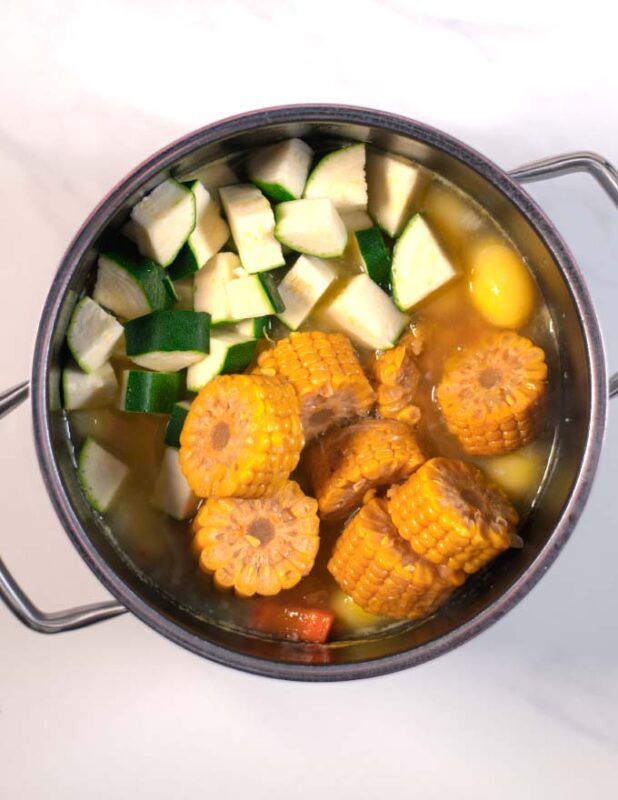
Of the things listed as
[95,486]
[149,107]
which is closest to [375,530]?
[95,486]

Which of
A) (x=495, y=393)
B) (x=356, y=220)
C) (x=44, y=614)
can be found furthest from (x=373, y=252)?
(x=44, y=614)

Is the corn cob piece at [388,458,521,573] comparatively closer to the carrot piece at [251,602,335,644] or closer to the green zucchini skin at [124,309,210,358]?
the carrot piece at [251,602,335,644]

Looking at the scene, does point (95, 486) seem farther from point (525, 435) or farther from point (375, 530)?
point (525, 435)

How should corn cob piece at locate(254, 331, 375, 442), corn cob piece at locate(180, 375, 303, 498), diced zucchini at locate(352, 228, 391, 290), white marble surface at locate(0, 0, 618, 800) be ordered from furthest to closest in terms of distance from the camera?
1. white marble surface at locate(0, 0, 618, 800)
2. diced zucchini at locate(352, 228, 391, 290)
3. corn cob piece at locate(254, 331, 375, 442)
4. corn cob piece at locate(180, 375, 303, 498)

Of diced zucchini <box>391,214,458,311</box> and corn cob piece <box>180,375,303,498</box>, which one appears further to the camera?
diced zucchini <box>391,214,458,311</box>

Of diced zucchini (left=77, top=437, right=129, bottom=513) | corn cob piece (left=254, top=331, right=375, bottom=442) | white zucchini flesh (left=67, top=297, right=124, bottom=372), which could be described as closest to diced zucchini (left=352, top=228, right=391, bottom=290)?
corn cob piece (left=254, top=331, right=375, bottom=442)

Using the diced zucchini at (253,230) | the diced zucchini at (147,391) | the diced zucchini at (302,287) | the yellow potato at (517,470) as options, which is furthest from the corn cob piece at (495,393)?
the diced zucchini at (147,391)
